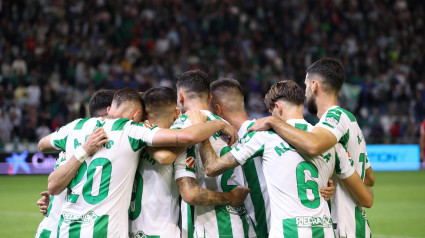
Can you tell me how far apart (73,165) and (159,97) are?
2.99ft

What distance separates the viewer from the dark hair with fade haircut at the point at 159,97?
471cm

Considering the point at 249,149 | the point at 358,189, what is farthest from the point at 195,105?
the point at 358,189

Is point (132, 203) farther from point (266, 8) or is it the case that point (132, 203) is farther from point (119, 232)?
point (266, 8)

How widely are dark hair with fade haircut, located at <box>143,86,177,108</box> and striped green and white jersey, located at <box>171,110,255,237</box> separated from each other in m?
0.21

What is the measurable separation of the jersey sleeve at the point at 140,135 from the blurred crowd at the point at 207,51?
14.5 m

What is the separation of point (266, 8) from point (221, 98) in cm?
2233

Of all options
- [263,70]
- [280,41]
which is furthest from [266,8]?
[263,70]

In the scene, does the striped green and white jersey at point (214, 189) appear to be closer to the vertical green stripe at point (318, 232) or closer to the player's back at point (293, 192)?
the player's back at point (293, 192)

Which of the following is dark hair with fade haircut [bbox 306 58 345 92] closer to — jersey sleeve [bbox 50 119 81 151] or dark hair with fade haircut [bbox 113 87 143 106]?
dark hair with fade haircut [bbox 113 87 143 106]

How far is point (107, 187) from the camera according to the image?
14.3 ft

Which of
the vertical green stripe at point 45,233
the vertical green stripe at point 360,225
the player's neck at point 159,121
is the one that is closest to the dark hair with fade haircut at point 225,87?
the player's neck at point 159,121

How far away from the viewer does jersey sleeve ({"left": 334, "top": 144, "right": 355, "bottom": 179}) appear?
4.49 metres

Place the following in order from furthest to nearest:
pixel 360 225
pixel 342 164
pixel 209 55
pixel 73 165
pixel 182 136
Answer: pixel 209 55 < pixel 360 225 < pixel 342 164 < pixel 73 165 < pixel 182 136

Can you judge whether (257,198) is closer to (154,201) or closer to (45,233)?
(154,201)
